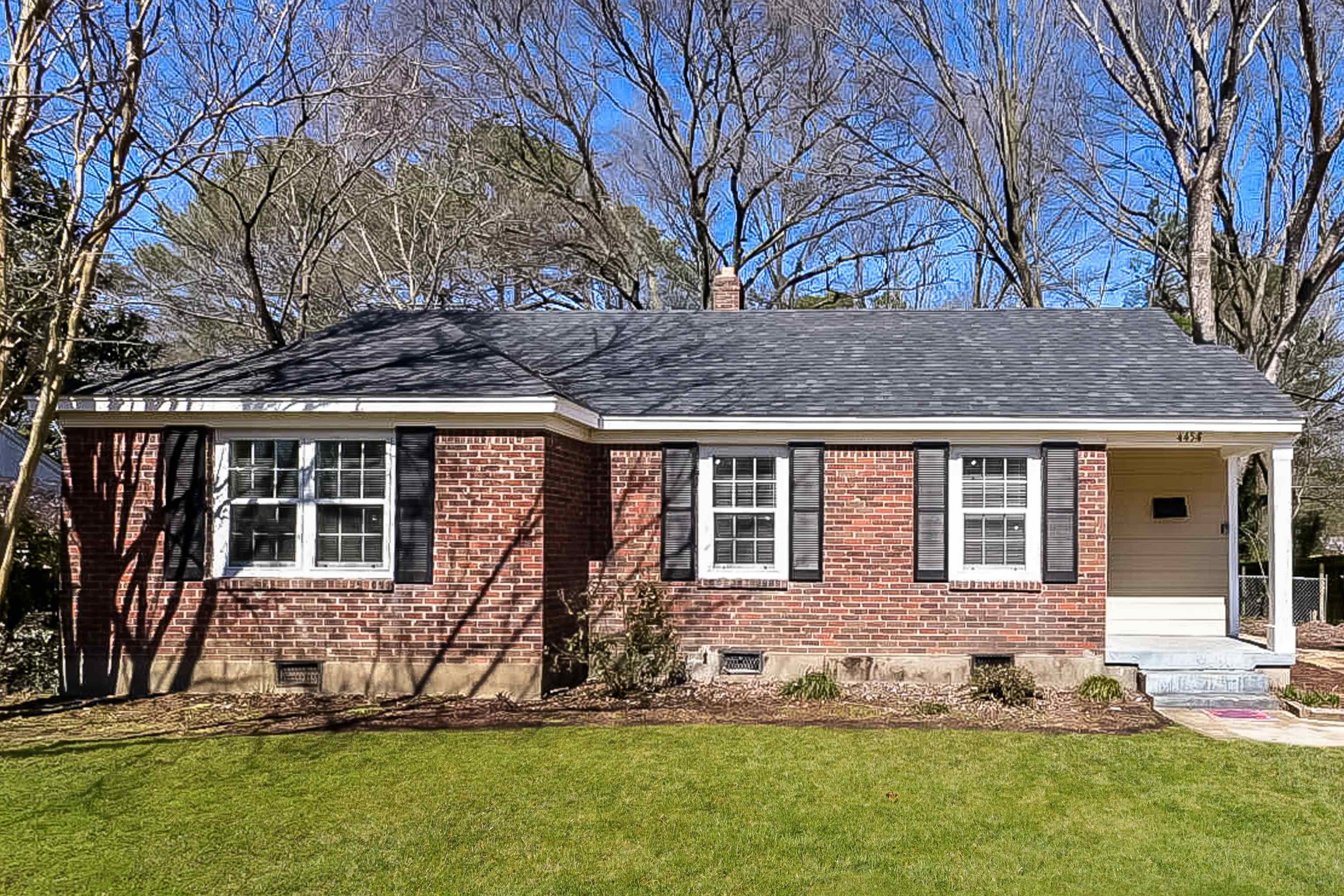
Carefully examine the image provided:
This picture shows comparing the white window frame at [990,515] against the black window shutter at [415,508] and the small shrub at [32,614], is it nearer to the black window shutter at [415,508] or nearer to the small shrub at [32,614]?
the black window shutter at [415,508]

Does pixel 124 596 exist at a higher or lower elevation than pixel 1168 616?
higher

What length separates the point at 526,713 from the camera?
966cm

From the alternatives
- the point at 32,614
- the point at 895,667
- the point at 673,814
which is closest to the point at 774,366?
the point at 895,667

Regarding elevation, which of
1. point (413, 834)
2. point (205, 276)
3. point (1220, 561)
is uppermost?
point (205, 276)

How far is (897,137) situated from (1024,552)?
45.5 feet

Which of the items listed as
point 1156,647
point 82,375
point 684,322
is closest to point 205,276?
point 82,375

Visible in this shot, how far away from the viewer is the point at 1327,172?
20.8 meters

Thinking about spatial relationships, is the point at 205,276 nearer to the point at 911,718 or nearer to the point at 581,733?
the point at 581,733

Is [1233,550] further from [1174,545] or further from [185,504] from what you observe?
[185,504]

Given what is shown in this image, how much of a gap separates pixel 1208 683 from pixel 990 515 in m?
2.57

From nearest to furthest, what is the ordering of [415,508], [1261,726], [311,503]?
[1261,726] → [415,508] → [311,503]

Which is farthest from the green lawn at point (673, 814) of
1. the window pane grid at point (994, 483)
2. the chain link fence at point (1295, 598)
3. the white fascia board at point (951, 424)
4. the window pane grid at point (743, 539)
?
the chain link fence at point (1295, 598)

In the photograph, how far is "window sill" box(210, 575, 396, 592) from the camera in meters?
10.2

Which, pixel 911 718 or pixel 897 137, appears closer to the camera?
pixel 911 718
